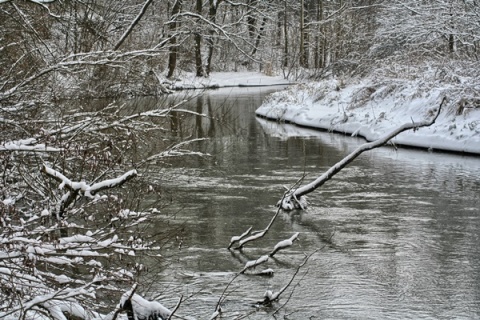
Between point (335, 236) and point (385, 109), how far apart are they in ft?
39.6

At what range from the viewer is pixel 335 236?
32.2 ft

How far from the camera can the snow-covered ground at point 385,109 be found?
17.7 metres

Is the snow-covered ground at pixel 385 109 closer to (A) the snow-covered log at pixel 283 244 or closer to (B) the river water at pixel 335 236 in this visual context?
(B) the river water at pixel 335 236

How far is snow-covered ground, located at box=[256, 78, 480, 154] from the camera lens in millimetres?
17656

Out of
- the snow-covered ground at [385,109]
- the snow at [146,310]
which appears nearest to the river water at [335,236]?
the snow at [146,310]

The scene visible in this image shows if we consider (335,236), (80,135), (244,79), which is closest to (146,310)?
(80,135)

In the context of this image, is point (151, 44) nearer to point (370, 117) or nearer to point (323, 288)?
point (323, 288)

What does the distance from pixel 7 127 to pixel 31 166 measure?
3.09 feet

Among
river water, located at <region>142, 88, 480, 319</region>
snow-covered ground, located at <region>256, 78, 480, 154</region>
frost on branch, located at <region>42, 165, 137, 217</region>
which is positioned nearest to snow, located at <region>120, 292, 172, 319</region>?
river water, located at <region>142, 88, 480, 319</region>

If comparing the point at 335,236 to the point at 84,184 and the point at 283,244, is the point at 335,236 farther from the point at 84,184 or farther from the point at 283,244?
the point at 84,184

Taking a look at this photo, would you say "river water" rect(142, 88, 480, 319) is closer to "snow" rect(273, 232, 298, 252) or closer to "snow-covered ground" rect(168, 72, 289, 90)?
"snow" rect(273, 232, 298, 252)

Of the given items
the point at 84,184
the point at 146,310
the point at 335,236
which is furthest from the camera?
the point at 335,236

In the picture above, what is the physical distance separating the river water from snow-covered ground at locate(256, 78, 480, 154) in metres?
1.02

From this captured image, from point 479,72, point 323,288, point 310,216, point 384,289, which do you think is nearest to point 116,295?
point 323,288
